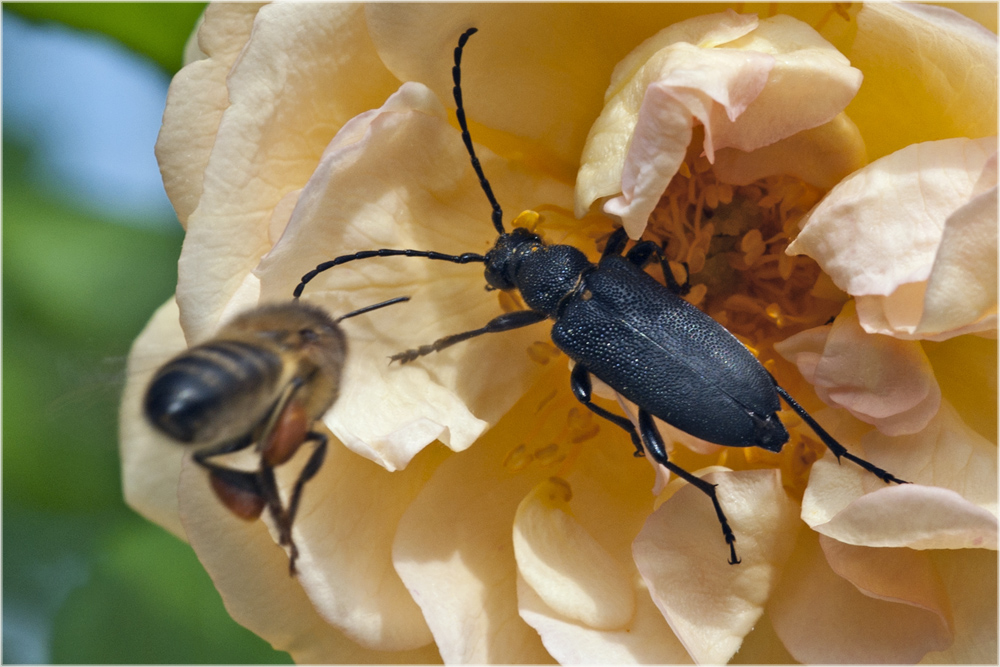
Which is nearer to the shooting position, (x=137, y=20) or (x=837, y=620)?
(x=837, y=620)

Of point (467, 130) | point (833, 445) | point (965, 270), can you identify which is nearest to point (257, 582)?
point (467, 130)

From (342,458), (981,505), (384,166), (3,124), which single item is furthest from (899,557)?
(3,124)

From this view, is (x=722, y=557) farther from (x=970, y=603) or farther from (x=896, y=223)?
(x=896, y=223)

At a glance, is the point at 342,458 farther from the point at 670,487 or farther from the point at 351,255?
the point at 670,487

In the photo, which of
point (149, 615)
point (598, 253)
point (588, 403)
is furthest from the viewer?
point (149, 615)

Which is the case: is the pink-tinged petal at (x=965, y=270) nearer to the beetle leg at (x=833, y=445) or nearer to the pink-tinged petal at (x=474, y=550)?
the beetle leg at (x=833, y=445)

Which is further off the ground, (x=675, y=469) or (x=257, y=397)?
(x=257, y=397)
